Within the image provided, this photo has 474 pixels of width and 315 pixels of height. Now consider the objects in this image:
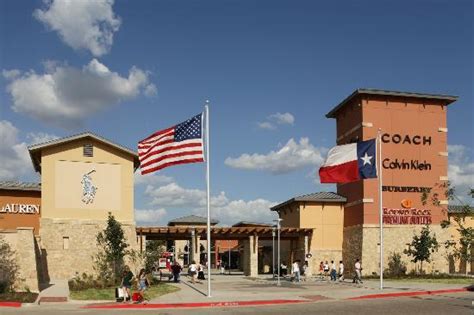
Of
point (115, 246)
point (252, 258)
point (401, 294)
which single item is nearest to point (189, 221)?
point (252, 258)

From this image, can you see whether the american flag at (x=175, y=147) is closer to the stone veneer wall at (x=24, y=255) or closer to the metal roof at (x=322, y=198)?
the stone veneer wall at (x=24, y=255)

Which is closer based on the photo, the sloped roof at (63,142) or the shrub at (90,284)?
the shrub at (90,284)

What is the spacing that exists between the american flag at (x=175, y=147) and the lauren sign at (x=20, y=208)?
23950 mm

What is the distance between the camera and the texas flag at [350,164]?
31.2 meters

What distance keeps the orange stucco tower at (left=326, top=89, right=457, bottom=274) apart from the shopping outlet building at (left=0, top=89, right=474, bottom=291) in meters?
0.08

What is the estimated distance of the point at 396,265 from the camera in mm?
47688

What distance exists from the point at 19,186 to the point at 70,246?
947cm

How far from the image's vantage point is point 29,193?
4809cm

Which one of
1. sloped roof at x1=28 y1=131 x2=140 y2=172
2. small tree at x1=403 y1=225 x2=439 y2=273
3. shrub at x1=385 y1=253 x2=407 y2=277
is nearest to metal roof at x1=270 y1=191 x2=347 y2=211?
shrub at x1=385 y1=253 x2=407 y2=277

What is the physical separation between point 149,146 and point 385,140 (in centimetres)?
2650

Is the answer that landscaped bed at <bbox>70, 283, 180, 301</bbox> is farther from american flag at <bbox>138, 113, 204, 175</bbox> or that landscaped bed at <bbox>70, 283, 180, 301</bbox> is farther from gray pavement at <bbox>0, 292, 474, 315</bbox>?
american flag at <bbox>138, 113, 204, 175</bbox>

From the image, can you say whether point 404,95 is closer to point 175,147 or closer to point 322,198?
A: point 322,198

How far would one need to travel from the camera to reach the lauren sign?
47344mm

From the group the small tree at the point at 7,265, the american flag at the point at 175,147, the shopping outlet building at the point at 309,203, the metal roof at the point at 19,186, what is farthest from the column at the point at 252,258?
the american flag at the point at 175,147
